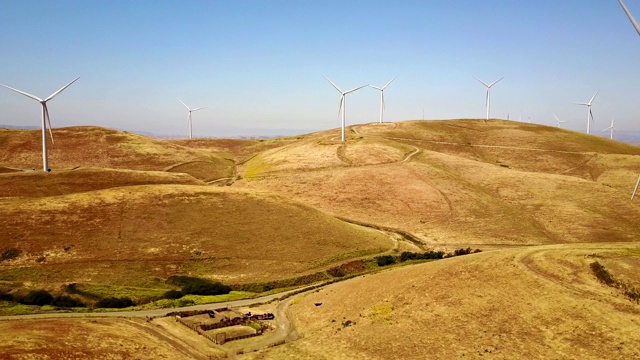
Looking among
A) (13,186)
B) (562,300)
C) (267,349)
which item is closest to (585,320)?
(562,300)

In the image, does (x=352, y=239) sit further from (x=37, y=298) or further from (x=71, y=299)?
(x=37, y=298)

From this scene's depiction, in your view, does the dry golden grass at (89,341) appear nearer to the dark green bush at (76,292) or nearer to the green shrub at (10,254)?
the dark green bush at (76,292)

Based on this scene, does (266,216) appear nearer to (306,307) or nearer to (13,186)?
(306,307)

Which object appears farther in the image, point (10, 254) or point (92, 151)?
point (92, 151)

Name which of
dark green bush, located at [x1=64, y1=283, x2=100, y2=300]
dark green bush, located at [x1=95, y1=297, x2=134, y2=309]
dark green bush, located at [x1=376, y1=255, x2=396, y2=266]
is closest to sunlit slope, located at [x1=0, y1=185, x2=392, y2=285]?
dark green bush, located at [x1=64, y1=283, x2=100, y2=300]

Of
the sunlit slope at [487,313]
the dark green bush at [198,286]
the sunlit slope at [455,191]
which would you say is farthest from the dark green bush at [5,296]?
the sunlit slope at [455,191]

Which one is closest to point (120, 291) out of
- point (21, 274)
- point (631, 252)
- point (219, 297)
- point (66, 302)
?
point (66, 302)
